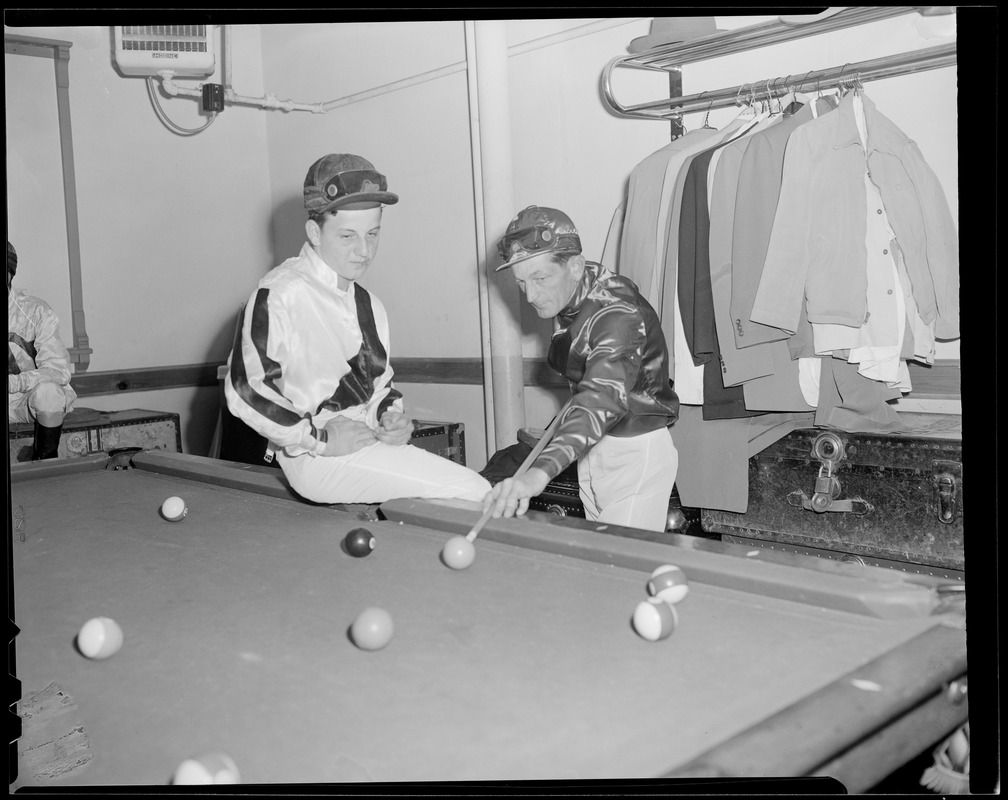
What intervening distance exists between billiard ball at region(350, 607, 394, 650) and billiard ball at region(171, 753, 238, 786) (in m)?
0.24

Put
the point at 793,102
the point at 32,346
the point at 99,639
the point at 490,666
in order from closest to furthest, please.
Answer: the point at 490,666 < the point at 99,639 < the point at 793,102 < the point at 32,346

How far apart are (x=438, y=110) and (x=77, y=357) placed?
2.25m

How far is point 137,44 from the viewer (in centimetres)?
422

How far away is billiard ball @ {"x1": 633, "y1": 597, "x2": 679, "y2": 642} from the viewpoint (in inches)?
41.8

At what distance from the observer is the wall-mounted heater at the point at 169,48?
4.23 m

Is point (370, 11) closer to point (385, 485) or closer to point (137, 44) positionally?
point (385, 485)

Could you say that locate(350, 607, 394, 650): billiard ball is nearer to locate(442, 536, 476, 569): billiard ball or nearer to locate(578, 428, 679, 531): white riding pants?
locate(442, 536, 476, 569): billiard ball

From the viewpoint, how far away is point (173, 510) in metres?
1.82

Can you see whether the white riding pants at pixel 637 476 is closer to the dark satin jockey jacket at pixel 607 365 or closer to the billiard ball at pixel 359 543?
the dark satin jockey jacket at pixel 607 365

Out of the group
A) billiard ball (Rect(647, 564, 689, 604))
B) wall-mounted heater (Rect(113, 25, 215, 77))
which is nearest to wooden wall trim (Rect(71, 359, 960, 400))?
wall-mounted heater (Rect(113, 25, 215, 77))

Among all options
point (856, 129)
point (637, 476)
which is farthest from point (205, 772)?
point (856, 129)

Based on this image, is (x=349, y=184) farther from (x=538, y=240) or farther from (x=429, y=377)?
(x=429, y=377)

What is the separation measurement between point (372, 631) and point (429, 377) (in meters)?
3.26

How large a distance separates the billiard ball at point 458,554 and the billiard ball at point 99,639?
0.49m
